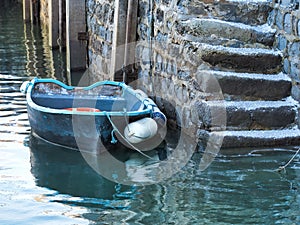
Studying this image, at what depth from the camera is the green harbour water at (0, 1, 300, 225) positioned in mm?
4363

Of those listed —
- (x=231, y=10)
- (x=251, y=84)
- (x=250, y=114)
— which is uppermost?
(x=231, y=10)

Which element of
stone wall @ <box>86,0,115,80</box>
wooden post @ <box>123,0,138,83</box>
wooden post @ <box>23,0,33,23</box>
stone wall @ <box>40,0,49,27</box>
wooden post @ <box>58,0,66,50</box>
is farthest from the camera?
wooden post @ <box>23,0,33,23</box>

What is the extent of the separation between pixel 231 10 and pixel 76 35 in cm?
382

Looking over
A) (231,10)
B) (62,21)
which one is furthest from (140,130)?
(62,21)

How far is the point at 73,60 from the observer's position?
9523mm

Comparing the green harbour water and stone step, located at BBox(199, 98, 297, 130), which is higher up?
stone step, located at BBox(199, 98, 297, 130)

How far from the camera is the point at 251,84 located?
599 cm

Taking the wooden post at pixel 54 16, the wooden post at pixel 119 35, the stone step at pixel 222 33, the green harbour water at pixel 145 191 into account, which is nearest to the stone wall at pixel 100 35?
the wooden post at pixel 119 35

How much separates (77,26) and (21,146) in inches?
151

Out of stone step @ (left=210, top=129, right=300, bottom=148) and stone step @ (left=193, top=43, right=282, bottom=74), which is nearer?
stone step @ (left=210, top=129, right=300, bottom=148)

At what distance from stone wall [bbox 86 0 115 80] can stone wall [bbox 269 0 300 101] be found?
2887 mm

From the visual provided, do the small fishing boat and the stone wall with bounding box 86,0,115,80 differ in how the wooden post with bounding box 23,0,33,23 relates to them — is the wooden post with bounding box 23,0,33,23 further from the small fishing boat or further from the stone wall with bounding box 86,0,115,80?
the small fishing boat

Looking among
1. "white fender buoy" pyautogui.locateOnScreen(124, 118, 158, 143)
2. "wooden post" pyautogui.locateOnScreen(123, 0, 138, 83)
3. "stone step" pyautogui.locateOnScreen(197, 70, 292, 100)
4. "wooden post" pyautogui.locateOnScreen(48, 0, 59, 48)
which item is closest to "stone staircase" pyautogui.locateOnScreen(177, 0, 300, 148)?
"stone step" pyautogui.locateOnScreen(197, 70, 292, 100)

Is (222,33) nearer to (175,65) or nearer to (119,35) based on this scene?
(175,65)
